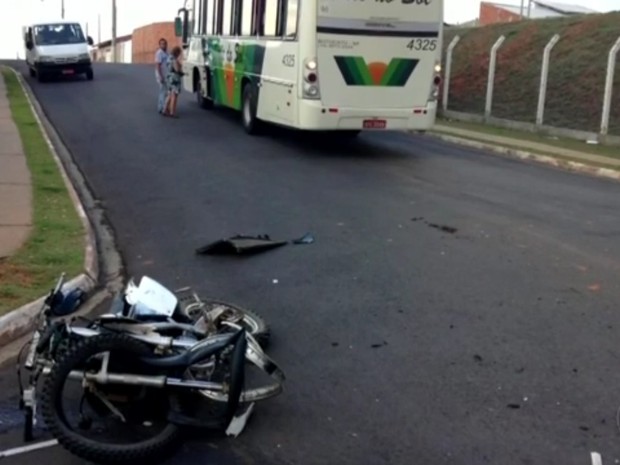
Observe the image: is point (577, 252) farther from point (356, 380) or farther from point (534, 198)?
point (356, 380)

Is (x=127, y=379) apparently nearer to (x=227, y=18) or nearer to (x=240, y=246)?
(x=240, y=246)

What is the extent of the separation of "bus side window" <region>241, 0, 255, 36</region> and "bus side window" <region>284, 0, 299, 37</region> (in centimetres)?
225

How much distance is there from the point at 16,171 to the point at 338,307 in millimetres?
7640

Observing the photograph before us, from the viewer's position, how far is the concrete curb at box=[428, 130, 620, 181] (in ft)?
52.3

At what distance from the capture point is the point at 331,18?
15.5 metres

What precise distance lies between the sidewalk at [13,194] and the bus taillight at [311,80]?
15.7ft

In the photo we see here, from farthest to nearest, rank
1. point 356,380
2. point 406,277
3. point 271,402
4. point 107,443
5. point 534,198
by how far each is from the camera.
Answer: point 534,198 → point 406,277 → point 356,380 → point 271,402 → point 107,443

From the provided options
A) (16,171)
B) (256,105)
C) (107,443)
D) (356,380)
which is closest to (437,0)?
(256,105)

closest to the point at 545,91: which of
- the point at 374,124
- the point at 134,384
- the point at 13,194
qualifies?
the point at 374,124

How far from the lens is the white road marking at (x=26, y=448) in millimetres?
4836

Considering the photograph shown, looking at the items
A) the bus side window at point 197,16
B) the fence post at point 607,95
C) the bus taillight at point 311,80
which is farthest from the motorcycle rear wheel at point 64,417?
the bus side window at point 197,16

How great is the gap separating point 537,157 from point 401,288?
10505 millimetres

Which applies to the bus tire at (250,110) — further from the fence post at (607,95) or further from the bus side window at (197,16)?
the fence post at (607,95)

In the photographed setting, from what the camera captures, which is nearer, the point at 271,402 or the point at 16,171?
the point at 271,402
